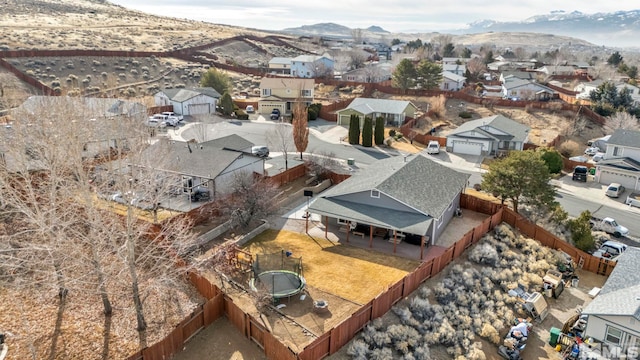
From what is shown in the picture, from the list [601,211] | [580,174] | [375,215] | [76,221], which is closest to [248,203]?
[375,215]

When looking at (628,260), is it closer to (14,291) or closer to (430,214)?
(430,214)

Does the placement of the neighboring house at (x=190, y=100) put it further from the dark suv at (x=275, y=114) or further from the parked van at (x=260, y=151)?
the parked van at (x=260, y=151)

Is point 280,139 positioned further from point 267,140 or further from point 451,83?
point 451,83

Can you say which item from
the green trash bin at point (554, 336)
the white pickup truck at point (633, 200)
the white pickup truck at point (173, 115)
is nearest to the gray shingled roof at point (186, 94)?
the white pickup truck at point (173, 115)

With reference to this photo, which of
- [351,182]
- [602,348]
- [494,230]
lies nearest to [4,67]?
[351,182]

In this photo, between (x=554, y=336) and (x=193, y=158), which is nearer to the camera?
(x=554, y=336)

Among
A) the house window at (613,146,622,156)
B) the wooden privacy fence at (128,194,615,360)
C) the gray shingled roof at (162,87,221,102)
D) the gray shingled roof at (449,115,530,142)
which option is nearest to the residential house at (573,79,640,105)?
the gray shingled roof at (449,115,530,142)
